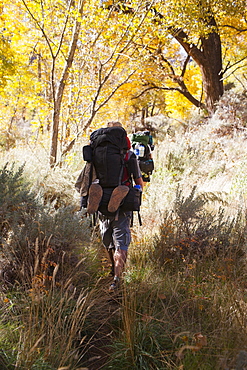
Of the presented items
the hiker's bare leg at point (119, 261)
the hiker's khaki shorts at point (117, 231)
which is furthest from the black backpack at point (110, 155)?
the hiker's bare leg at point (119, 261)

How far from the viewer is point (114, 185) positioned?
3.48m

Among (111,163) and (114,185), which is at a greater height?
(111,163)

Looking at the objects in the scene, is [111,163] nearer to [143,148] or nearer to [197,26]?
[143,148]

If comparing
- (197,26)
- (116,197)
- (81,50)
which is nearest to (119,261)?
(116,197)

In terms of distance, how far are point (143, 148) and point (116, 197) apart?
2187 millimetres

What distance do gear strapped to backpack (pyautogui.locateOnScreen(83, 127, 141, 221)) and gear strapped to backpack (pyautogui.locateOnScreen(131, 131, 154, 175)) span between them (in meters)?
1.85

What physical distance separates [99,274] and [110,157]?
49.7 inches

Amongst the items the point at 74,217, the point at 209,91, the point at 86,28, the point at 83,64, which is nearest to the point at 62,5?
the point at 86,28

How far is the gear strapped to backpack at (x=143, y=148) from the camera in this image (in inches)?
211

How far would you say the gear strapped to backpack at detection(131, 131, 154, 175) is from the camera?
536 cm

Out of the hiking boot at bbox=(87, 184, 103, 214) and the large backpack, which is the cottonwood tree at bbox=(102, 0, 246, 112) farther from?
the hiking boot at bbox=(87, 184, 103, 214)

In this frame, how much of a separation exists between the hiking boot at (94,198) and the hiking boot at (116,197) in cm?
14

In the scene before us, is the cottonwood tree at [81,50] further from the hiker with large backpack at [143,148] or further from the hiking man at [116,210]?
the hiking man at [116,210]

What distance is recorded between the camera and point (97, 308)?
8.86 ft
